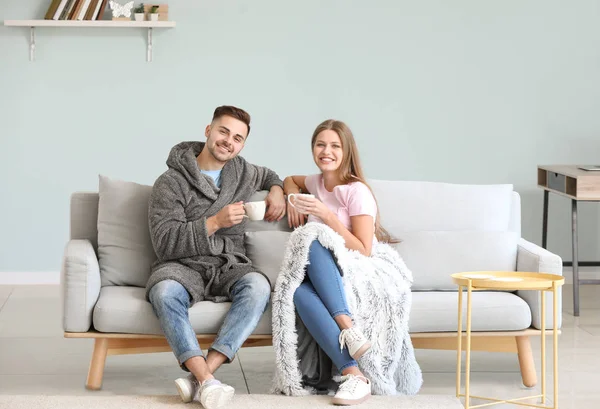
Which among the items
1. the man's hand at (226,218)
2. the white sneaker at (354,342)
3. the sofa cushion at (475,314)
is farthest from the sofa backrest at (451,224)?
the man's hand at (226,218)

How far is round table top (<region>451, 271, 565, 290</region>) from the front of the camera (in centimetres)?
282

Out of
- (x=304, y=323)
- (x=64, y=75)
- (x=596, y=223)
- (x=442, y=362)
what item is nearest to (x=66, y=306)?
(x=304, y=323)

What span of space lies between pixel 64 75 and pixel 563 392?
342cm

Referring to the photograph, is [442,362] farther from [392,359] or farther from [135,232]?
[135,232]

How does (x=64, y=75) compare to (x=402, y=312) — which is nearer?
(x=402, y=312)

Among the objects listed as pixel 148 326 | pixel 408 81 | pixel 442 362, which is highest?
pixel 408 81

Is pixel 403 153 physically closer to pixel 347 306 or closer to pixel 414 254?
pixel 414 254

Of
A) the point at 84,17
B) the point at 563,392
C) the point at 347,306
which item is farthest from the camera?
the point at 84,17

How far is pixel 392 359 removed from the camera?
3162mm

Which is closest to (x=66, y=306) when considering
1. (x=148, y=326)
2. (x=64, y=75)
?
(x=148, y=326)

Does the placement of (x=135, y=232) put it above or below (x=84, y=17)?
below

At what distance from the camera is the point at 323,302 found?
10.3 ft

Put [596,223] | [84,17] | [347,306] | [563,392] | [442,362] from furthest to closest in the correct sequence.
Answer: [596,223]
[84,17]
[442,362]
[563,392]
[347,306]

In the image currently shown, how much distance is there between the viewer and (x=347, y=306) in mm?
3145
